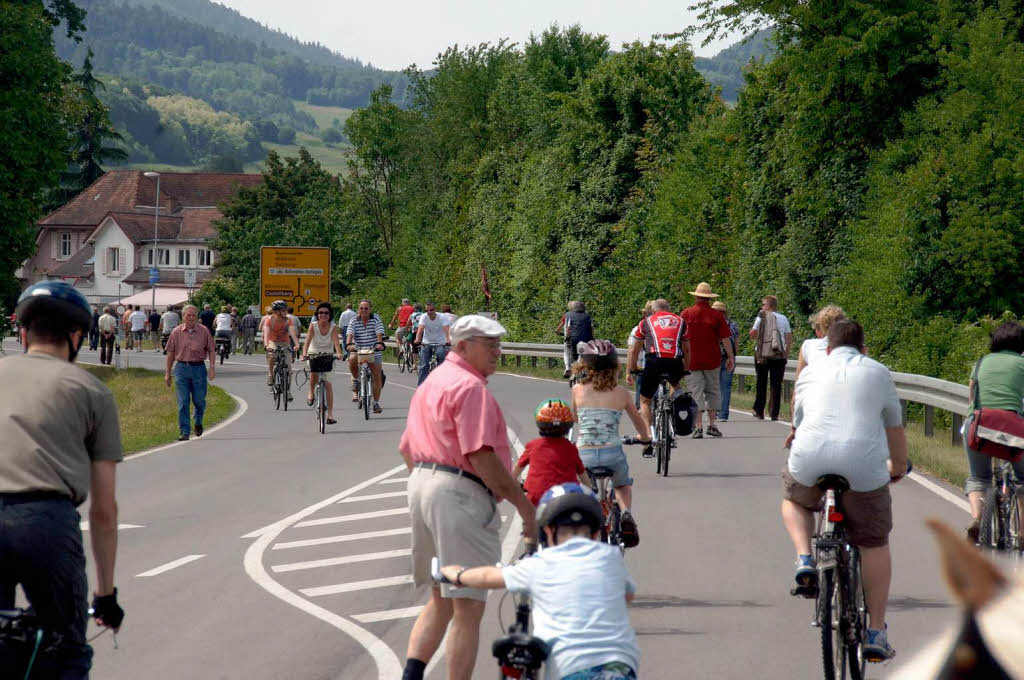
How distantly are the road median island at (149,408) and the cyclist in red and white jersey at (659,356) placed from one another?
6.18 metres

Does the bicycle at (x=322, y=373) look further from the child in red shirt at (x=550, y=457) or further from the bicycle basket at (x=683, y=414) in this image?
the child in red shirt at (x=550, y=457)

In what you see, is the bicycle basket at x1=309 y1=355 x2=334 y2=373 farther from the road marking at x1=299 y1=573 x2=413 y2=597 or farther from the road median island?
the road marking at x1=299 y1=573 x2=413 y2=597

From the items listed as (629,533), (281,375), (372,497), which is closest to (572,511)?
(629,533)

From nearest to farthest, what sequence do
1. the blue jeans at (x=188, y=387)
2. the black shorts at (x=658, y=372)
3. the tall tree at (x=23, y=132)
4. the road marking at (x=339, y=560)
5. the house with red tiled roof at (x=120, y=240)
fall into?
the road marking at (x=339, y=560) < the black shorts at (x=658, y=372) < the blue jeans at (x=188, y=387) < the tall tree at (x=23, y=132) < the house with red tiled roof at (x=120, y=240)

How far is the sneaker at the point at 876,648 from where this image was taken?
20.9ft

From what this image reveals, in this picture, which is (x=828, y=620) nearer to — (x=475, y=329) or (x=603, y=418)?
(x=475, y=329)

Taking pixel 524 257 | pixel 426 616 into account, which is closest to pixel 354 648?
A: pixel 426 616

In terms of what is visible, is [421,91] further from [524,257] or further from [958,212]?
[958,212]

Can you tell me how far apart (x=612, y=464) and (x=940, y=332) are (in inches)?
598

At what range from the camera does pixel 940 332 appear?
2288 centimetres

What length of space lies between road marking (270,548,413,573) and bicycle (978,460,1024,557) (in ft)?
14.3

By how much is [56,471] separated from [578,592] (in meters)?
1.69

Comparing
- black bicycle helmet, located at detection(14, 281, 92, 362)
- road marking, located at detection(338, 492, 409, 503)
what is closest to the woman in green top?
road marking, located at detection(338, 492, 409, 503)

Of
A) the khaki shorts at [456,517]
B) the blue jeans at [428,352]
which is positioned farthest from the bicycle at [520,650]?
the blue jeans at [428,352]
